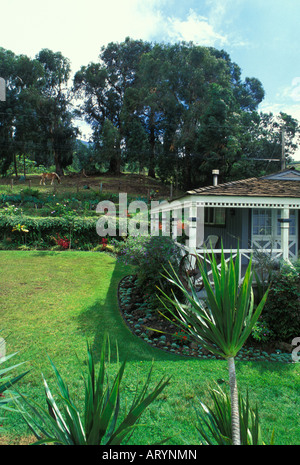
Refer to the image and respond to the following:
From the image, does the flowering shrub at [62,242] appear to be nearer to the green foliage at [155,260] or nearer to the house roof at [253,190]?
the green foliage at [155,260]

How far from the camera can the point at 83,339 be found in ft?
18.0

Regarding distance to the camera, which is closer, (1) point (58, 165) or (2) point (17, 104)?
(2) point (17, 104)

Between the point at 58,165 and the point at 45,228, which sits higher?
the point at 58,165

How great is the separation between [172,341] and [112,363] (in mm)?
1399

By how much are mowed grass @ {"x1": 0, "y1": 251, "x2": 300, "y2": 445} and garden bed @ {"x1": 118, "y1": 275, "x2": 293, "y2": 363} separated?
0.22m

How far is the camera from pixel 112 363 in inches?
188

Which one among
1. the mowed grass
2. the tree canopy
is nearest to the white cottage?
the mowed grass

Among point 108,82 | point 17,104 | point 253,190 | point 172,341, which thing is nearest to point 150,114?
point 108,82

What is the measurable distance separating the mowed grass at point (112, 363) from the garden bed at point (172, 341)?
0.22 m

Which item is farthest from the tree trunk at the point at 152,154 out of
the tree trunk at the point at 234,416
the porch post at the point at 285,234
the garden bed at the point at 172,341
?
the tree trunk at the point at 234,416

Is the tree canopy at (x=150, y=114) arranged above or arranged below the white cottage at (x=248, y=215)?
above

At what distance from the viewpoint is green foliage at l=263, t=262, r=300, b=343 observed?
18.5 ft

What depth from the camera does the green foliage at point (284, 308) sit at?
5641 mm

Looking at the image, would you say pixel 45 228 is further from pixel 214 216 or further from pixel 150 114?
pixel 150 114
